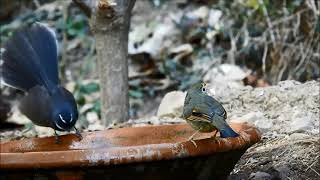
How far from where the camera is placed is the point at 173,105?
4.56 m

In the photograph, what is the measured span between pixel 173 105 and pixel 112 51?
0.60 m

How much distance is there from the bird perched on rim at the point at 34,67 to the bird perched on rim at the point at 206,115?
46.8 inches

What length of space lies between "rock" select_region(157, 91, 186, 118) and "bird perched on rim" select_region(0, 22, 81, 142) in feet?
3.31

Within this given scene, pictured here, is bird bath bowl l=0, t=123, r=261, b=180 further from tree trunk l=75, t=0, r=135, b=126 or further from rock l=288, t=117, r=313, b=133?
tree trunk l=75, t=0, r=135, b=126

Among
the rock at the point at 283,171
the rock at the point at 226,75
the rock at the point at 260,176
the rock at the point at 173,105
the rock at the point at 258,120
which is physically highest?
the rock at the point at 260,176

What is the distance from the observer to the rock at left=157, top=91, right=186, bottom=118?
4.52 m

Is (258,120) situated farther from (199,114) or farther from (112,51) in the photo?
(199,114)

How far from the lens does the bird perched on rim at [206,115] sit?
2.33 meters

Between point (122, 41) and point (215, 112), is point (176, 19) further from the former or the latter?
point (215, 112)

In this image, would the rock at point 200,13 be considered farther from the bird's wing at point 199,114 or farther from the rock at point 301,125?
the bird's wing at point 199,114

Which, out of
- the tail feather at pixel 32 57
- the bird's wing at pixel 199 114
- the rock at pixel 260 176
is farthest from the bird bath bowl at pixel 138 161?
the tail feather at pixel 32 57

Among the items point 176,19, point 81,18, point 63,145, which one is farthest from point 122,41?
point 81,18

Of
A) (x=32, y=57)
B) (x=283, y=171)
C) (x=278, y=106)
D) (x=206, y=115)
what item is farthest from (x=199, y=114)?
(x=278, y=106)

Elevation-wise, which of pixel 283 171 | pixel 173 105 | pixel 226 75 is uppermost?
pixel 283 171
